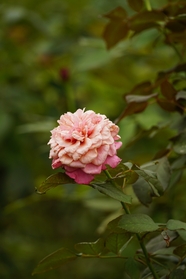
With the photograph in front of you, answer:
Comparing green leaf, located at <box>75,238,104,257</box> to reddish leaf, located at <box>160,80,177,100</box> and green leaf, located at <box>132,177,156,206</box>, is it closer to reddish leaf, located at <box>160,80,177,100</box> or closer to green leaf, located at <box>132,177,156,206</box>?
green leaf, located at <box>132,177,156,206</box>

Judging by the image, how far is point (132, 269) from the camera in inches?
29.5

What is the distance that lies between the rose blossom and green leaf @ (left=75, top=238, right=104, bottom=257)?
105 millimetres

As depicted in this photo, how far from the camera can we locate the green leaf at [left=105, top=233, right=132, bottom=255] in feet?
2.46

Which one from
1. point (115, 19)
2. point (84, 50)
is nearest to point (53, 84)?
point (84, 50)

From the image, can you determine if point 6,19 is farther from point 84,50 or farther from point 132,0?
point 132,0

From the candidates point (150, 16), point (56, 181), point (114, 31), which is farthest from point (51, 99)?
point (56, 181)

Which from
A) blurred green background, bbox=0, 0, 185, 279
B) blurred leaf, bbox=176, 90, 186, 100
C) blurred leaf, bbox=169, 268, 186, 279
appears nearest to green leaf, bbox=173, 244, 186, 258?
blurred leaf, bbox=169, 268, 186, 279

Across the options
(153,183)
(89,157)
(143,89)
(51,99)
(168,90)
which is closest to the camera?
(89,157)

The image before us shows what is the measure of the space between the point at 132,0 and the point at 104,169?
41cm

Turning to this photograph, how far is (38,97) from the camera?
6.81 ft

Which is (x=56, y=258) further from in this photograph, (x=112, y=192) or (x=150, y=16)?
(x=150, y=16)

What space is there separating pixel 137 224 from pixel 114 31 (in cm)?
50

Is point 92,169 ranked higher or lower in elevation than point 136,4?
lower

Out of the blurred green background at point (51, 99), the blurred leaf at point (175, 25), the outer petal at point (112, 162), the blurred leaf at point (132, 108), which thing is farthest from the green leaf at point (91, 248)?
the blurred green background at point (51, 99)
